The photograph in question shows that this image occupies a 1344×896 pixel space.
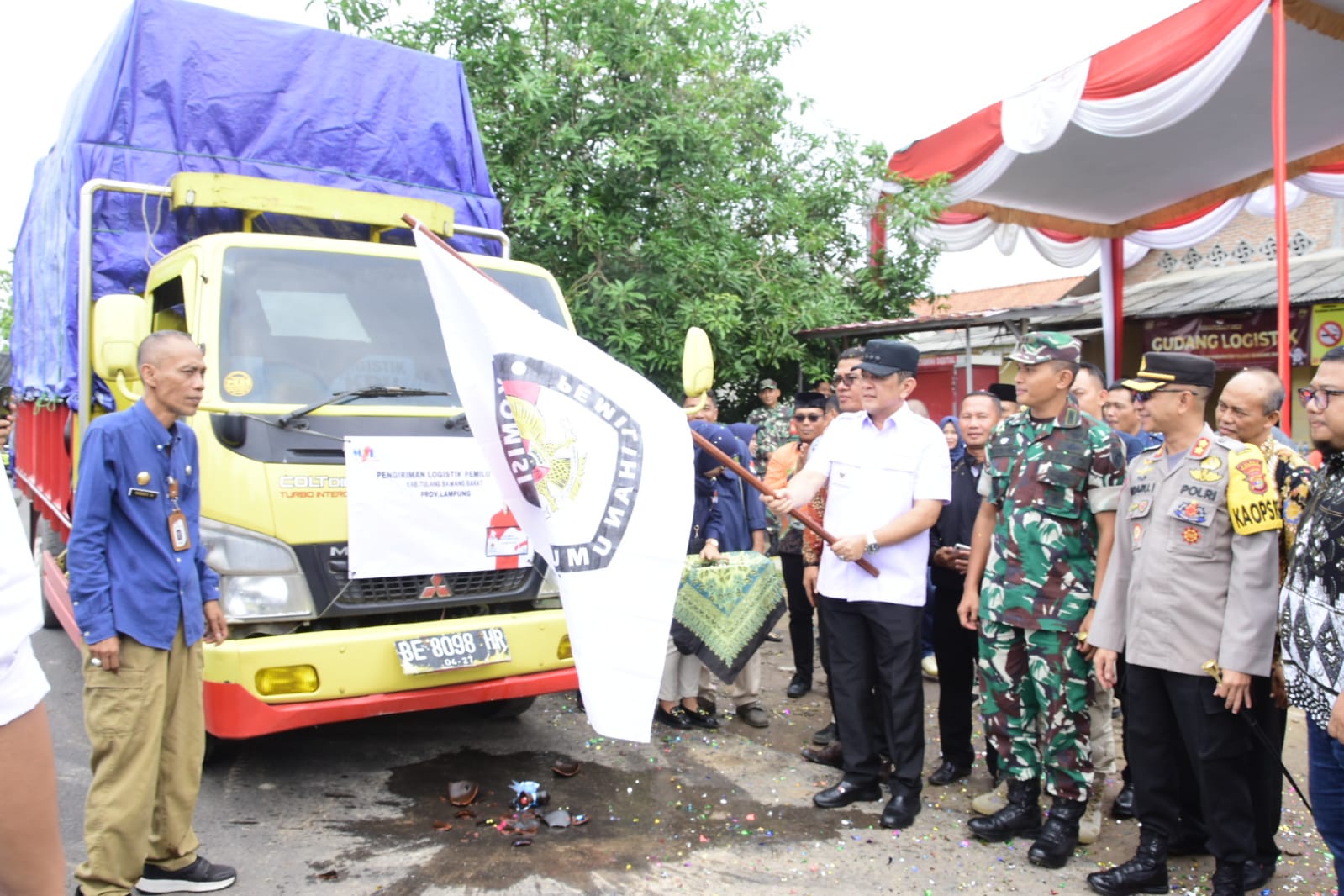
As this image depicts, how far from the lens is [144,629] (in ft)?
10.2

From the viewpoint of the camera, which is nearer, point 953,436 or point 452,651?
point 452,651

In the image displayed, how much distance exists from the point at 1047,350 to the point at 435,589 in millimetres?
2744

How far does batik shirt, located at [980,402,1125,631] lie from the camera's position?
12.3ft

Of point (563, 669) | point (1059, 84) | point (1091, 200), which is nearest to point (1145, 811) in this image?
point (563, 669)

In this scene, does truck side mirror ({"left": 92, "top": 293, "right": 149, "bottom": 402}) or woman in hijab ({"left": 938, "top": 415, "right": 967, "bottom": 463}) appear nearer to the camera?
truck side mirror ({"left": 92, "top": 293, "right": 149, "bottom": 402})

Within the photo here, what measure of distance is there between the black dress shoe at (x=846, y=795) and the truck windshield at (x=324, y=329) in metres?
2.45

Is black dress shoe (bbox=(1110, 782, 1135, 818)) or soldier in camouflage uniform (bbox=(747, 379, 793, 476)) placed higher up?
soldier in camouflage uniform (bbox=(747, 379, 793, 476))

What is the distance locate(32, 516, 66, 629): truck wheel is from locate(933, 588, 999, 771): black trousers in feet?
18.0

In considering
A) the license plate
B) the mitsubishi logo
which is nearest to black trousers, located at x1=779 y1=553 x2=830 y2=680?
the license plate

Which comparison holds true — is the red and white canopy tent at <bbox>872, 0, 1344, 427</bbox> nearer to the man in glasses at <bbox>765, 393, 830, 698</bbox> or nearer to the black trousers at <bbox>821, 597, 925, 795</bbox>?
the man in glasses at <bbox>765, 393, 830, 698</bbox>

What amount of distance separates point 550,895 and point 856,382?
253 cm

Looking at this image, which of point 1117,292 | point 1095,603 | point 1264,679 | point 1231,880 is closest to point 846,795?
point 1095,603

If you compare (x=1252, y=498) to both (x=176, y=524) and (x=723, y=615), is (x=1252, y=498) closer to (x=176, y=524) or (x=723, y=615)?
(x=723, y=615)

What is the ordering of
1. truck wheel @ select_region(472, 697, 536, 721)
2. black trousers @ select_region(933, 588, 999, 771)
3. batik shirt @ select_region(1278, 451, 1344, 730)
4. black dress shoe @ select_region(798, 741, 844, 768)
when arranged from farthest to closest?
truck wheel @ select_region(472, 697, 536, 721), black dress shoe @ select_region(798, 741, 844, 768), black trousers @ select_region(933, 588, 999, 771), batik shirt @ select_region(1278, 451, 1344, 730)
